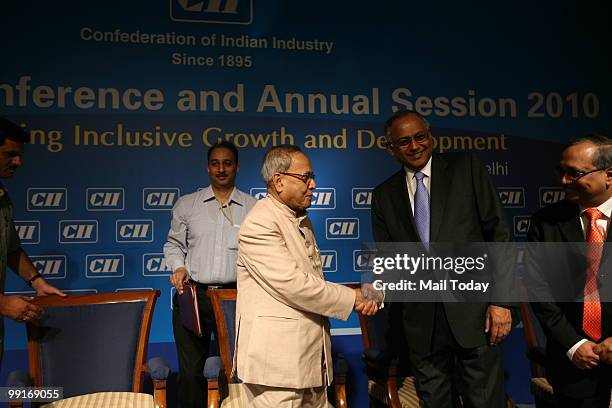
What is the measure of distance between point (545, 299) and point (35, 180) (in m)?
3.12

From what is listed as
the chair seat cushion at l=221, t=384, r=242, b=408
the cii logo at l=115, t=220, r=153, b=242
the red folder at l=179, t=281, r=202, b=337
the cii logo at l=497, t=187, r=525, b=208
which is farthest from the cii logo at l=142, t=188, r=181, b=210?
the cii logo at l=497, t=187, r=525, b=208

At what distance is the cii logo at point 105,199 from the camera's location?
3.60m

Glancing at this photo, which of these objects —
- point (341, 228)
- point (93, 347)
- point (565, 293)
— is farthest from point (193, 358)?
point (565, 293)

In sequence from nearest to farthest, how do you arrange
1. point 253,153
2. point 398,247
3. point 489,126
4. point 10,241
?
point 398,247 → point 10,241 → point 253,153 → point 489,126

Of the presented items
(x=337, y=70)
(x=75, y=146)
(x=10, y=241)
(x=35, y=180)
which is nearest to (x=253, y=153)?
(x=337, y=70)

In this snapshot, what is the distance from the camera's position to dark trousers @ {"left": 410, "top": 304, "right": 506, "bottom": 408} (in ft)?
7.02

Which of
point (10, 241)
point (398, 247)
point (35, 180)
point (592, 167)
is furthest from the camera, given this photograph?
point (35, 180)

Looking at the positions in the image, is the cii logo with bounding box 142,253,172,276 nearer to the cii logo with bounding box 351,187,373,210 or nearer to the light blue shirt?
the light blue shirt

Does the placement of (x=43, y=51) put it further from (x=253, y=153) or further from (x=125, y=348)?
(x=125, y=348)

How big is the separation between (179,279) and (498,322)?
1.66 metres

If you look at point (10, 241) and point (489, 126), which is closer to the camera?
point (10, 241)

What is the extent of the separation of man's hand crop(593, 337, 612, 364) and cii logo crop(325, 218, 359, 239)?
6.77 ft

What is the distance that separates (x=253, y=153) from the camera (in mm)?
3818

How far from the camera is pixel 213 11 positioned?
3812 mm
